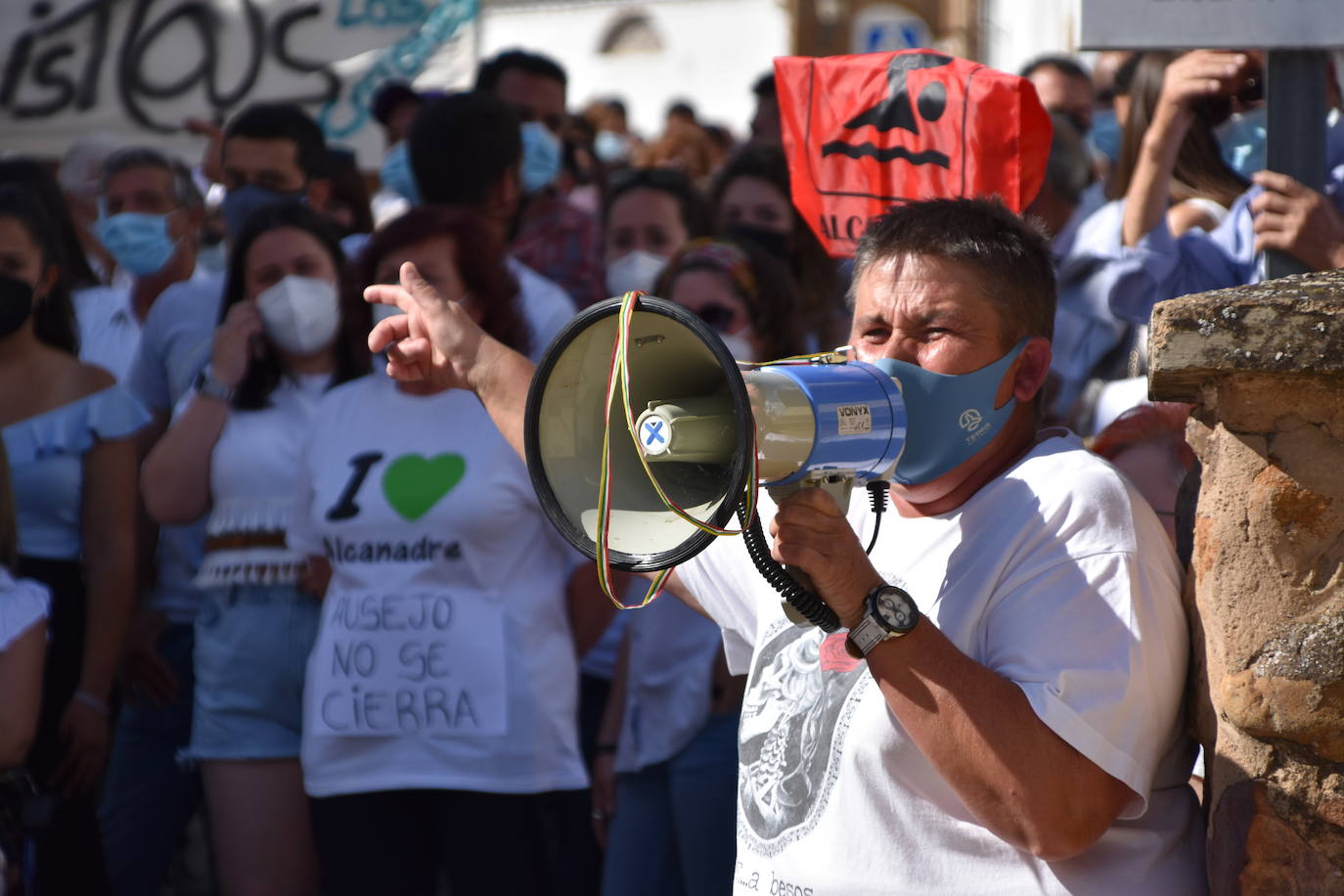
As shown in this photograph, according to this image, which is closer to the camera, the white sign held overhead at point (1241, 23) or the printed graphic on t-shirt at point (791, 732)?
the printed graphic on t-shirt at point (791, 732)

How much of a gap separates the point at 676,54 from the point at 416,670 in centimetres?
2688

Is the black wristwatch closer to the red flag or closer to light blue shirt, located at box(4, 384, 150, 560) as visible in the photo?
the red flag

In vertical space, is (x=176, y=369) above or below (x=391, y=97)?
below

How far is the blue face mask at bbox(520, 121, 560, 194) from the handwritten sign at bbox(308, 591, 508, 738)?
2.45 metres

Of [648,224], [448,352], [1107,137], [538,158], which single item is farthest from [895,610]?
[1107,137]

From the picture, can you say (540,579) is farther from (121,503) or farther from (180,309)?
(180,309)

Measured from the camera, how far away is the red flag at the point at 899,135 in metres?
3.16

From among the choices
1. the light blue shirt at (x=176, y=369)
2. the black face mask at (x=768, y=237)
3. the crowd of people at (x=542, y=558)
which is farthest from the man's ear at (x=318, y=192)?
the black face mask at (x=768, y=237)

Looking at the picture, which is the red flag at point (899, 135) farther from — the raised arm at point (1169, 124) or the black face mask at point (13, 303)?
the black face mask at point (13, 303)

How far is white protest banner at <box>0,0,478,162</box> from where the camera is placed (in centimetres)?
630

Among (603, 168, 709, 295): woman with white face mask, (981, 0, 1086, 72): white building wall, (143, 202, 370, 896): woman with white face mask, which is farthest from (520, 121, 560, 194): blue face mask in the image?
(981, 0, 1086, 72): white building wall

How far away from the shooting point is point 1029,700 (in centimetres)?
201

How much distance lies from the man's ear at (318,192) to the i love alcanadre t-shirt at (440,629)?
1.97 meters

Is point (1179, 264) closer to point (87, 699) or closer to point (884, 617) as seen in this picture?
point (884, 617)
